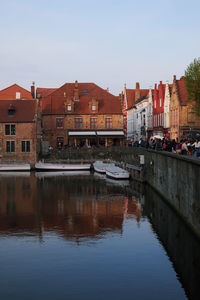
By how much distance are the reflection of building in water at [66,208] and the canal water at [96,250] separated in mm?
58

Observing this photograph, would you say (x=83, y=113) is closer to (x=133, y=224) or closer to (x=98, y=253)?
(x=133, y=224)

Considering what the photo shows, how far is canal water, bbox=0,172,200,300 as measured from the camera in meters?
14.8

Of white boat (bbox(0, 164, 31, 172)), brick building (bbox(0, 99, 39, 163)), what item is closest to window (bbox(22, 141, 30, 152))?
brick building (bbox(0, 99, 39, 163))

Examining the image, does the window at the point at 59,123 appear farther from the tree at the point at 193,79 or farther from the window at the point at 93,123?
the tree at the point at 193,79

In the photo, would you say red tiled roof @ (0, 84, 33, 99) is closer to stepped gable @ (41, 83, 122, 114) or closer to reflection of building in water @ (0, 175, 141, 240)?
stepped gable @ (41, 83, 122, 114)

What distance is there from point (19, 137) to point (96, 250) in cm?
4697

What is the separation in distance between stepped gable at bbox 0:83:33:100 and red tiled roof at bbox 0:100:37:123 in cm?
2319

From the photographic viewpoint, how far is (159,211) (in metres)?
28.3

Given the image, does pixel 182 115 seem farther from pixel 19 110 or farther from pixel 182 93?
pixel 19 110

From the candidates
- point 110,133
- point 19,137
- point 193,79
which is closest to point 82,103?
point 110,133

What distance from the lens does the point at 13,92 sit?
9231cm

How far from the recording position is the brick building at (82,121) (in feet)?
248

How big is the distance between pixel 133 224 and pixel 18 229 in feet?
21.5

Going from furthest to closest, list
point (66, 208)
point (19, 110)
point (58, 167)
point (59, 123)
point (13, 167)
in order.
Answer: point (59, 123) < point (19, 110) < point (58, 167) < point (13, 167) < point (66, 208)
